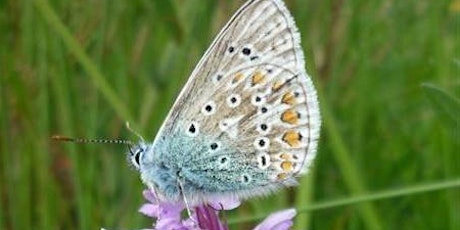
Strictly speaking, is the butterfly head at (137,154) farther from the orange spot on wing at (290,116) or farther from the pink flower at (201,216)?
the orange spot on wing at (290,116)

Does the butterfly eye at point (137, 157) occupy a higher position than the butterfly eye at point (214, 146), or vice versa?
the butterfly eye at point (137, 157)

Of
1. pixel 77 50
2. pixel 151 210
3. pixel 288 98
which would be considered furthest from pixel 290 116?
pixel 77 50

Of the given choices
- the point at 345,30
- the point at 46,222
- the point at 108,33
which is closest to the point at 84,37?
the point at 108,33

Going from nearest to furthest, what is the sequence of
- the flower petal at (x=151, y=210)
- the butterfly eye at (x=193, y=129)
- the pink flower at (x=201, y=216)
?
the pink flower at (x=201, y=216), the flower petal at (x=151, y=210), the butterfly eye at (x=193, y=129)

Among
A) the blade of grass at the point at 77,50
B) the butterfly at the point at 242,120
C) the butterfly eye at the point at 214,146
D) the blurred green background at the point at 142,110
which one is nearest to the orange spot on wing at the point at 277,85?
the butterfly at the point at 242,120

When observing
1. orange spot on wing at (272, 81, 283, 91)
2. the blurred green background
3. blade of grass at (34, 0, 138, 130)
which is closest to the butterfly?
orange spot on wing at (272, 81, 283, 91)

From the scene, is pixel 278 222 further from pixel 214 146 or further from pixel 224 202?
pixel 214 146

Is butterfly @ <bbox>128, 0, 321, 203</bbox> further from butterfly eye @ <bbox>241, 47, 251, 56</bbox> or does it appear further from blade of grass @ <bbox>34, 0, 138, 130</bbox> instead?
blade of grass @ <bbox>34, 0, 138, 130</bbox>
